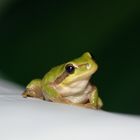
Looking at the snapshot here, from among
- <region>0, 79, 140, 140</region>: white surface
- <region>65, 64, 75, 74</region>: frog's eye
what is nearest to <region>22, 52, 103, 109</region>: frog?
<region>65, 64, 75, 74</region>: frog's eye

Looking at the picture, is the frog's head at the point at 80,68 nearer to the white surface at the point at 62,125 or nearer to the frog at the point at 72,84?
the frog at the point at 72,84

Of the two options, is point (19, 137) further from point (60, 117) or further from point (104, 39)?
point (104, 39)

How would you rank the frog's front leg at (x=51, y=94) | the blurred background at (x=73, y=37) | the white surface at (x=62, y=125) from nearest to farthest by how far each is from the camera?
1. the white surface at (x=62, y=125)
2. the frog's front leg at (x=51, y=94)
3. the blurred background at (x=73, y=37)

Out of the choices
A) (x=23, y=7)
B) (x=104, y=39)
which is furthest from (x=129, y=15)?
(x=23, y=7)

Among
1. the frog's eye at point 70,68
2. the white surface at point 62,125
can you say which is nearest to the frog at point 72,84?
the frog's eye at point 70,68

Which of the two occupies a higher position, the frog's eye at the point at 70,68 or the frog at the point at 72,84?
the frog's eye at the point at 70,68

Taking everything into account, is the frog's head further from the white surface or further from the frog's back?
the white surface
